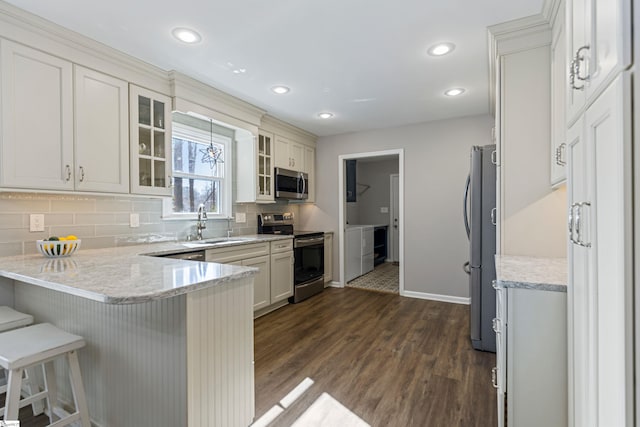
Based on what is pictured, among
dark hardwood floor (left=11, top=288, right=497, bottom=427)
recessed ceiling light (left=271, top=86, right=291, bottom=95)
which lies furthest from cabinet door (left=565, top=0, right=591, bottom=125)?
recessed ceiling light (left=271, top=86, right=291, bottom=95)

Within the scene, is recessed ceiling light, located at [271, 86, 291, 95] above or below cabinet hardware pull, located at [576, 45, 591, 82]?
above

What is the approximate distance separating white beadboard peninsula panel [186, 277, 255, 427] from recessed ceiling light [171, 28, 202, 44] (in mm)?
1731

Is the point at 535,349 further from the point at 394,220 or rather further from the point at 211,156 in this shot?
the point at 394,220

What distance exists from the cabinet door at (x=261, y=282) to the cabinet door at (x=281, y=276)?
0.28 feet

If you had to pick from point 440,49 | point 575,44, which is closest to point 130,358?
point 575,44

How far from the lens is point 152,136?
268cm

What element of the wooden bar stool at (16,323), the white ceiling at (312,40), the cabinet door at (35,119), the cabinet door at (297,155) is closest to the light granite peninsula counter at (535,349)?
the white ceiling at (312,40)

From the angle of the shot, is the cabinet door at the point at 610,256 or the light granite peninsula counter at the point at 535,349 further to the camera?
the light granite peninsula counter at the point at 535,349

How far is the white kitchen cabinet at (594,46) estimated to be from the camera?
0.65 m

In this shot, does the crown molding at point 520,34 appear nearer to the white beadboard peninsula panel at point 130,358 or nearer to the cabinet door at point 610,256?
the cabinet door at point 610,256

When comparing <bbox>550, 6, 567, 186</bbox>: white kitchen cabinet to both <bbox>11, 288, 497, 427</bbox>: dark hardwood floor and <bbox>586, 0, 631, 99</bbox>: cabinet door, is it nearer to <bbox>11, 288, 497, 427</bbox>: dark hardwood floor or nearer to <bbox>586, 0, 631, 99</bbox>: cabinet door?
<bbox>586, 0, 631, 99</bbox>: cabinet door

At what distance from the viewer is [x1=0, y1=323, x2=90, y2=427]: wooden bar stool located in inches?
51.5

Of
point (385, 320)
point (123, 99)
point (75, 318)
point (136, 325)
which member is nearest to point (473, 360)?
point (385, 320)

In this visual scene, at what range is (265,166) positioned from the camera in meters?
4.04
